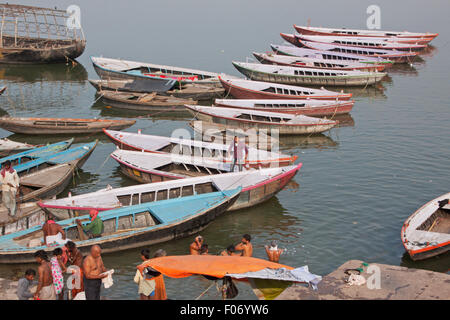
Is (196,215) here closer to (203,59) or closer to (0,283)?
(0,283)

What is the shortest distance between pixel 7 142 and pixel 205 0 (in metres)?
92.6

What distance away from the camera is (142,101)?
3684cm

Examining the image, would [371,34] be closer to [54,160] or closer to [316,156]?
[316,156]

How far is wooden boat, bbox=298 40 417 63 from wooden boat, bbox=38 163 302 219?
121 feet

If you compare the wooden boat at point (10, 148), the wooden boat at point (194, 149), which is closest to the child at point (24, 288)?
the wooden boat at point (194, 149)

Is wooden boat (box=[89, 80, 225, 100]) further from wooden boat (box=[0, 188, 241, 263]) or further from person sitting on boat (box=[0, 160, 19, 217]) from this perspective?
person sitting on boat (box=[0, 160, 19, 217])

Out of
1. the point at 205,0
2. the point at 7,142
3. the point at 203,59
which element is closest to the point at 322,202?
the point at 7,142

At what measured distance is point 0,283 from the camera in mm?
14359

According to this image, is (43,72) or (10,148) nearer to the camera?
(10,148)

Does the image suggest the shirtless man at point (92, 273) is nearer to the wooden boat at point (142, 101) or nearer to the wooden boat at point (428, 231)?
the wooden boat at point (428, 231)

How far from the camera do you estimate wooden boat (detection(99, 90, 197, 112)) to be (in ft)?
120

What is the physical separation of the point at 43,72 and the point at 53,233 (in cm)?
3771

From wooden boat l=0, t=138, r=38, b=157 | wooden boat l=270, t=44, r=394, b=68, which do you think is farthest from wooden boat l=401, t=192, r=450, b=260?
wooden boat l=270, t=44, r=394, b=68

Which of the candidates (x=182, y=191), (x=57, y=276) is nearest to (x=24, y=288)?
(x=57, y=276)
